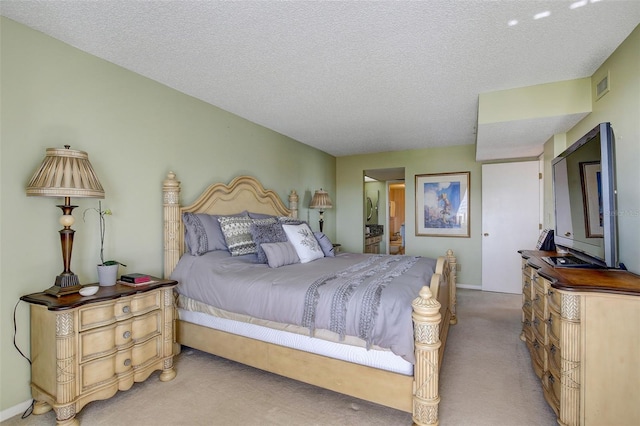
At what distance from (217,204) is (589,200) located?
3166 millimetres

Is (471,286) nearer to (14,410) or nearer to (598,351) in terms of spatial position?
(598,351)

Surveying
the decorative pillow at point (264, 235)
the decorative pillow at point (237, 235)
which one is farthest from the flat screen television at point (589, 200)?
the decorative pillow at point (237, 235)

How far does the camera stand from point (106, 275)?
82.8 inches

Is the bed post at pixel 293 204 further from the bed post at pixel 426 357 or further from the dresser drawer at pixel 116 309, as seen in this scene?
the bed post at pixel 426 357

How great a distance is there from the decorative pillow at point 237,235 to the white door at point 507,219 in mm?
3872

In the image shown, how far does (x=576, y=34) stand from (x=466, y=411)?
8.32 ft

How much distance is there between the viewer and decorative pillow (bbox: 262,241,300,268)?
2.72 m

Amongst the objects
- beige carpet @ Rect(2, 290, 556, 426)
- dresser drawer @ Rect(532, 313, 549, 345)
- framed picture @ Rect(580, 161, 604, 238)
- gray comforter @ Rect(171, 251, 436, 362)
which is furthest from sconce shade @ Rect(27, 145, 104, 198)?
framed picture @ Rect(580, 161, 604, 238)

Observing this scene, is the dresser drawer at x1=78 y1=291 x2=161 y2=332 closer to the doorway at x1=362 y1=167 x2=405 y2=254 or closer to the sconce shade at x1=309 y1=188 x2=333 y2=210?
the sconce shade at x1=309 y1=188 x2=333 y2=210

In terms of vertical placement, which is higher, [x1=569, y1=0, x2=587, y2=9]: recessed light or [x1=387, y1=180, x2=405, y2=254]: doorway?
[x1=569, y1=0, x2=587, y2=9]: recessed light

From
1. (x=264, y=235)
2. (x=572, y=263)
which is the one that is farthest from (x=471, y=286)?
(x=264, y=235)

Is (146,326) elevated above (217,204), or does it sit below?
below

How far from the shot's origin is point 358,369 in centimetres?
184

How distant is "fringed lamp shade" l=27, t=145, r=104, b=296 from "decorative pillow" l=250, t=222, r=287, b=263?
1.32 metres
